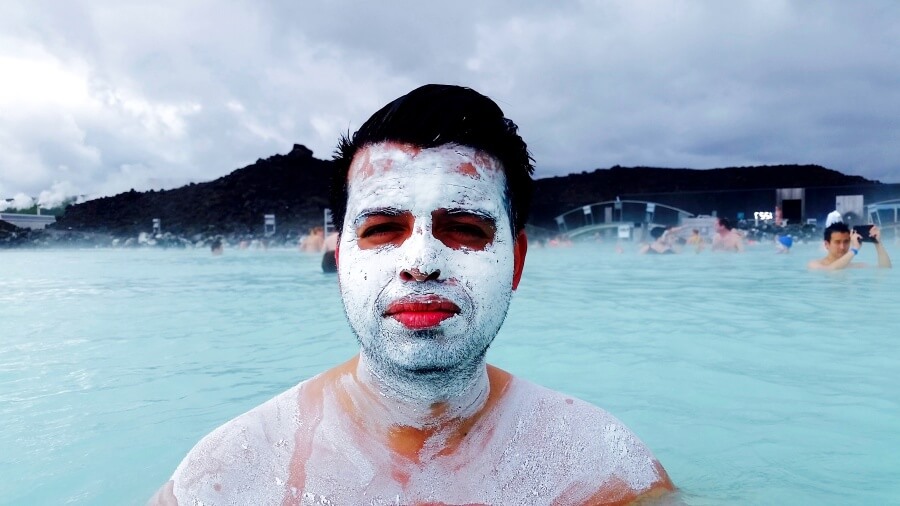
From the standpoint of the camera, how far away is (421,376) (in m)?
2.18

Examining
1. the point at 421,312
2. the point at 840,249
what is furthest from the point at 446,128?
the point at 840,249

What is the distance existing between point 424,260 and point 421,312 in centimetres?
16

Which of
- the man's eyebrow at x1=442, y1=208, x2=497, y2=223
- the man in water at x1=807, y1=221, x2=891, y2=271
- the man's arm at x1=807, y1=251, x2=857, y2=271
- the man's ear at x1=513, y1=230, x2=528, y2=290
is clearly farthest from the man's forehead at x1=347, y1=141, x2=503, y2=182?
the man in water at x1=807, y1=221, x2=891, y2=271

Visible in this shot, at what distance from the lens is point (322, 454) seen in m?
2.29

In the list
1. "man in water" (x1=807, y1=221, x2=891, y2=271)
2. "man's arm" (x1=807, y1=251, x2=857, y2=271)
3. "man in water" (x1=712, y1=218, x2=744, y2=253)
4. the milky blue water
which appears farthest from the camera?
"man in water" (x1=712, y1=218, x2=744, y2=253)

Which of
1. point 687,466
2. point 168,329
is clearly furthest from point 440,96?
point 168,329

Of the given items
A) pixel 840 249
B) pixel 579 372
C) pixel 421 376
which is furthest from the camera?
pixel 840 249

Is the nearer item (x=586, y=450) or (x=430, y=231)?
(x=430, y=231)

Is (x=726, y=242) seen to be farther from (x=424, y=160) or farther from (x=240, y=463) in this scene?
(x=240, y=463)

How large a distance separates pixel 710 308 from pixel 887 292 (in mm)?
3802

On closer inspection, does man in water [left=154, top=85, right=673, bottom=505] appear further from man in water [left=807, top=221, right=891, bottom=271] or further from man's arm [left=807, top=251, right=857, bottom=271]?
man in water [left=807, top=221, right=891, bottom=271]

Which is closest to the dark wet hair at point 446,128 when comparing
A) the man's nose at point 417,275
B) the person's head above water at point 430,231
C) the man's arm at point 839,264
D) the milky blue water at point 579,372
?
the person's head above water at point 430,231

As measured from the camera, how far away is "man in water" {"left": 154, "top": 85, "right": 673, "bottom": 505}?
213cm

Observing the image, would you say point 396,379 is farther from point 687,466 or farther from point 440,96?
point 687,466
